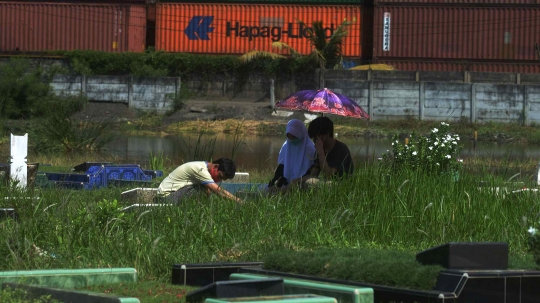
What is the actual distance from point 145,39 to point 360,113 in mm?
35027

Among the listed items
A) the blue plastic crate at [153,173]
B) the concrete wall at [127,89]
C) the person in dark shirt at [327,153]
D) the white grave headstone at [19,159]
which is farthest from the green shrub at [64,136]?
the concrete wall at [127,89]

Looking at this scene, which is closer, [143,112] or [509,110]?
[509,110]

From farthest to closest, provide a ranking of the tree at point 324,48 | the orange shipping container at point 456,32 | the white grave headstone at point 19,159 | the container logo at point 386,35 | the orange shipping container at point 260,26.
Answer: the orange shipping container at point 260,26, the container logo at point 386,35, the orange shipping container at point 456,32, the tree at point 324,48, the white grave headstone at point 19,159

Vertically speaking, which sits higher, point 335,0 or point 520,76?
point 335,0

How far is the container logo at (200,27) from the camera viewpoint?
44906 mm

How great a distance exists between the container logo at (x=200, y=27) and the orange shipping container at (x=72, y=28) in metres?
2.84

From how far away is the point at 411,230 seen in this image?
24.9 feet

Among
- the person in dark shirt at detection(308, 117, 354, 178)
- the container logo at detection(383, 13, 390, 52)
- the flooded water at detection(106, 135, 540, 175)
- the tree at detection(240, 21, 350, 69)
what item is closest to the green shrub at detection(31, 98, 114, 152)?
the flooded water at detection(106, 135, 540, 175)

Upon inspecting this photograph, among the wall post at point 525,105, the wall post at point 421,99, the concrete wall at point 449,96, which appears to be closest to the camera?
the wall post at point 525,105

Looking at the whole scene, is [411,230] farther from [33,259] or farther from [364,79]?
[364,79]

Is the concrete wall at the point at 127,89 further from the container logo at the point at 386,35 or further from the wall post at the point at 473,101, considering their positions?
the wall post at the point at 473,101

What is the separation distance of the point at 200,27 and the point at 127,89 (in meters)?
7.83

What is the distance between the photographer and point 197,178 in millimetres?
9164

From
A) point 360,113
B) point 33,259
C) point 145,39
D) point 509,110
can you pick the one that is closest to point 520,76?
point 509,110
